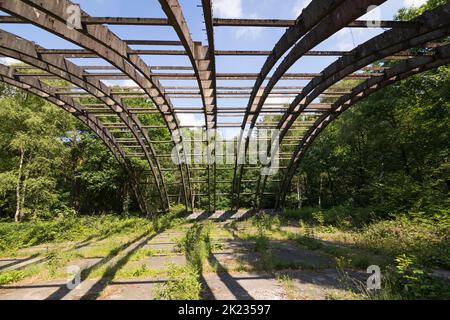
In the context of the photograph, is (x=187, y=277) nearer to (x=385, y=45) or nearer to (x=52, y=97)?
(x=385, y=45)

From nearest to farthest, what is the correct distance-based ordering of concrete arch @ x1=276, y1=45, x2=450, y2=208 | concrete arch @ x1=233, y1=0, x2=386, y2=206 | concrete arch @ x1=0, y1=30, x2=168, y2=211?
concrete arch @ x1=233, y1=0, x2=386, y2=206, concrete arch @ x1=0, y1=30, x2=168, y2=211, concrete arch @ x1=276, y1=45, x2=450, y2=208

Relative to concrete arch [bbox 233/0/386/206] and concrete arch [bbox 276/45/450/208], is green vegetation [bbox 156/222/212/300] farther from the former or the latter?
concrete arch [bbox 276/45/450/208]

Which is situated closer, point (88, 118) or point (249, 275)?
point (249, 275)

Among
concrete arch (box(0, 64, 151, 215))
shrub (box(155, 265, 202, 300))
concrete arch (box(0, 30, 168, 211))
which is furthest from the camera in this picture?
concrete arch (box(0, 64, 151, 215))

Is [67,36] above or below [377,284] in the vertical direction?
above

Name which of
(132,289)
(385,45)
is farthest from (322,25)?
(132,289)

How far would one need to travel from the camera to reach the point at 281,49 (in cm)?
744

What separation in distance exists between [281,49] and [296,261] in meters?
6.44

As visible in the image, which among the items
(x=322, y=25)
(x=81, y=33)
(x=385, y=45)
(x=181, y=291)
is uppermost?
(x=81, y=33)

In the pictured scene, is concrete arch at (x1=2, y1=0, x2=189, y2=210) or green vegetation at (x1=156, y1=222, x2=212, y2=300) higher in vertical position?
concrete arch at (x1=2, y1=0, x2=189, y2=210)

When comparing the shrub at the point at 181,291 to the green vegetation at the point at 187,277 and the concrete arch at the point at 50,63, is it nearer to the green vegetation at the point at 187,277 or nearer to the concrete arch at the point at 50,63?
the green vegetation at the point at 187,277

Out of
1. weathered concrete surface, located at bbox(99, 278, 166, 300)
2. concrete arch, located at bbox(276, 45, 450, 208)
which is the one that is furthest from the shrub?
concrete arch, located at bbox(276, 45, 450, 208)
